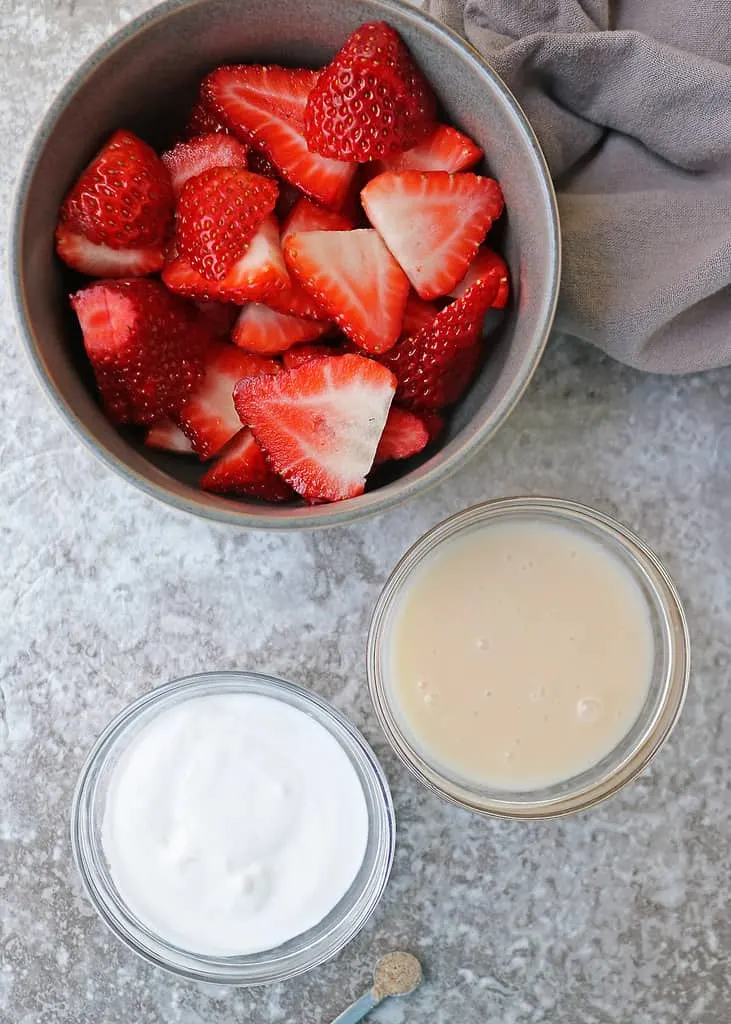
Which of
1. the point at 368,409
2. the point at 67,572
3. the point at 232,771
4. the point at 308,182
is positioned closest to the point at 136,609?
the point at 67,572

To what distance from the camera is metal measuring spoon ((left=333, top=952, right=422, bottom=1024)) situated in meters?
1.02

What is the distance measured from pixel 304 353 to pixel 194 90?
252 millimetres

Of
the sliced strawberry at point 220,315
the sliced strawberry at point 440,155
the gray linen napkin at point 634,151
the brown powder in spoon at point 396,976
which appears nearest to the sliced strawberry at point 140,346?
the sliced strawberry at point 220,315

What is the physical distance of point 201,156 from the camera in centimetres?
87

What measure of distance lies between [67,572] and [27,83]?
513 mm

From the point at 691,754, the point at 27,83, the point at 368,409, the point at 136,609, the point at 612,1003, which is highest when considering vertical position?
the point at 27,83

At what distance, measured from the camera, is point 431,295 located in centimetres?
88

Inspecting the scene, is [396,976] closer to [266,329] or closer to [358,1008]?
[358,1008]

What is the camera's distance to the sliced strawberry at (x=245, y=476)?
897mm

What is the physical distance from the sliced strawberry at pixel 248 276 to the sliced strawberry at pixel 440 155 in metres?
0.12

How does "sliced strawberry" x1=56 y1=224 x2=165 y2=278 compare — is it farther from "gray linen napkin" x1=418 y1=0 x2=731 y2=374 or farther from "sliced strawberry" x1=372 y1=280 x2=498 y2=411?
"gray linen napkin" x1=418 y1=0 x2=731 y2=374

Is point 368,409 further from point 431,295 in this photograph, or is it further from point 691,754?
point 691,754

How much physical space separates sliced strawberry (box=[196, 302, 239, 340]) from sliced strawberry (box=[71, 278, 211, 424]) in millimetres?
17

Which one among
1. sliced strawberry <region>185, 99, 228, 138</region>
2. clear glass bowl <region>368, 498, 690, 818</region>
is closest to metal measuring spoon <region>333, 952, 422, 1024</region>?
clear glass bowl <region>368, 498, 690, 818</region>
